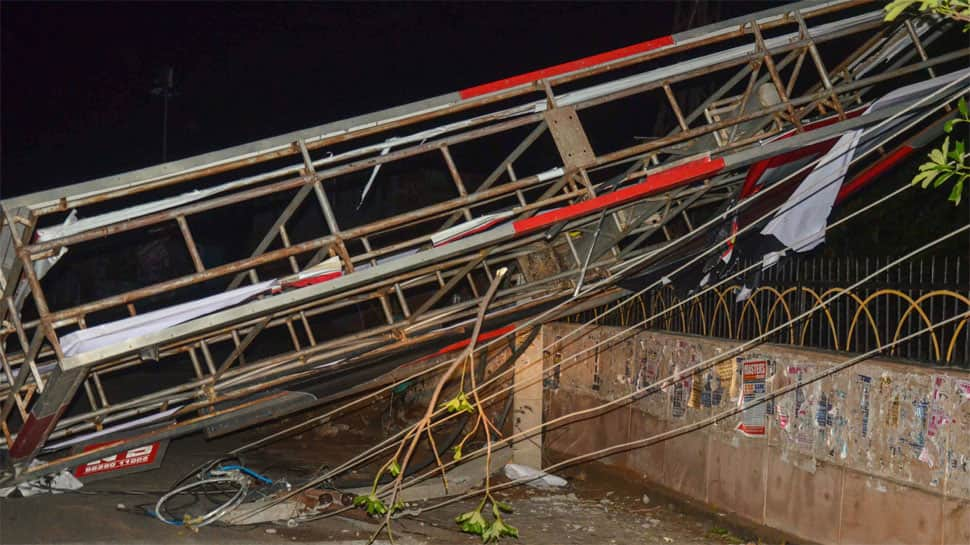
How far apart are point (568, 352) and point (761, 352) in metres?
4.42

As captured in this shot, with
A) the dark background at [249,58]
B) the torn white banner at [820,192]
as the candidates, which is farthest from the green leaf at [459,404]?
the dark background at [249,58]

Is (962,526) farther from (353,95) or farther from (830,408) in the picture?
(353,95)

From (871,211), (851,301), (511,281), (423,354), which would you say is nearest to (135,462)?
(423,354)

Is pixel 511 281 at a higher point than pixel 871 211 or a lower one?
higher

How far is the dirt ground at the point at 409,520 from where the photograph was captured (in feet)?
23.5

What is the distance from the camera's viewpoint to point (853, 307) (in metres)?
7.25

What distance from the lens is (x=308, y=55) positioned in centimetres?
1534

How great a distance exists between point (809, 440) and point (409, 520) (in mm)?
3730

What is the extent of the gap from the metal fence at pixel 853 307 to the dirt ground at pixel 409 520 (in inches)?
75.4

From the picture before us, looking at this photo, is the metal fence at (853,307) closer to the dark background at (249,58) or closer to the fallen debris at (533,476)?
the fallen debris at (533,476)

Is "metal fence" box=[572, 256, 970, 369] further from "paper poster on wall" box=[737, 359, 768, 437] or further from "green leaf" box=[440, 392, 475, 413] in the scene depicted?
"green leaf" box=[440, 392, 475, 413]

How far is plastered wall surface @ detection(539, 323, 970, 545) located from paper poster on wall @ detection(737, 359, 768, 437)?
15 millimetres

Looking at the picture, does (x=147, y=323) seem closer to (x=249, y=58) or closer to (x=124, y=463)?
(x=124, y=463)

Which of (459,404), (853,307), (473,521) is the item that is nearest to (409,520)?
(853,307)
